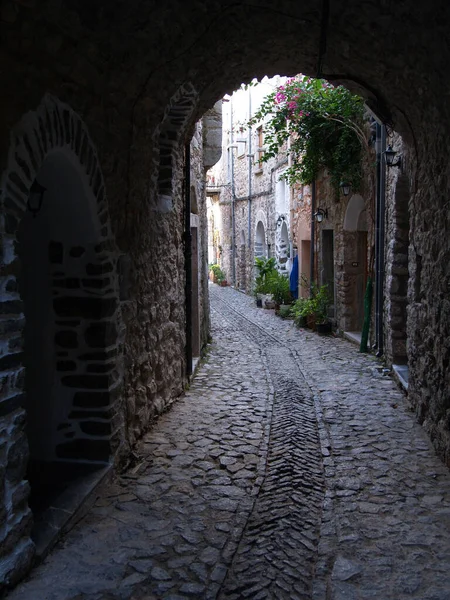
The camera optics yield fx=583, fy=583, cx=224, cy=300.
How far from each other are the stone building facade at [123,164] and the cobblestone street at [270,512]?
270mm

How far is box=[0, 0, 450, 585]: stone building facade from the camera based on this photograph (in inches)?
97.5

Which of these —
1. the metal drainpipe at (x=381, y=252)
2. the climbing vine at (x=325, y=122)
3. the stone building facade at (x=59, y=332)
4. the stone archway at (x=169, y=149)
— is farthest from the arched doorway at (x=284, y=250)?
the stone building facade at (x=59, y=332)

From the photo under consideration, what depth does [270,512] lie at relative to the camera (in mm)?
3373

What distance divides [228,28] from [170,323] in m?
2.77

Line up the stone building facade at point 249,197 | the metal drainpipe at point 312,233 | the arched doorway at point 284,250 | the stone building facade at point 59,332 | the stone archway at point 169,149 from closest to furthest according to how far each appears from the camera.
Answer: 1. the stone building facade at point 59,332
2. the stone archway at point 169,149
3. the metal drainpipe at point 312,233
4. the arched doorway at point 284,250
5. the stone building facade at point 249,197

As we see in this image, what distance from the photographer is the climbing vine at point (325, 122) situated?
29.4 feet

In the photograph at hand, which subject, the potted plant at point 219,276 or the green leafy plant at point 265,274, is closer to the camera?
the green leafy plant at point 265,274

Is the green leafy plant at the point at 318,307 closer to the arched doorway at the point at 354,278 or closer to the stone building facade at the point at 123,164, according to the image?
the arched doorway at the point at 354,278

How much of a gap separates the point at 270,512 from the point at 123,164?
97.2 inches

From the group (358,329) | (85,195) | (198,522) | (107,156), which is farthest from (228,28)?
(358,329)

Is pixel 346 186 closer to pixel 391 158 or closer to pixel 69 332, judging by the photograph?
pixel 391 158

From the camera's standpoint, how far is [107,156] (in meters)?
3.74

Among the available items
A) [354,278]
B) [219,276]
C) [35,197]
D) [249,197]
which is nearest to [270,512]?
[35,197]

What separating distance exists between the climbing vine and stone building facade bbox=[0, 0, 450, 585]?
12.6 feet
